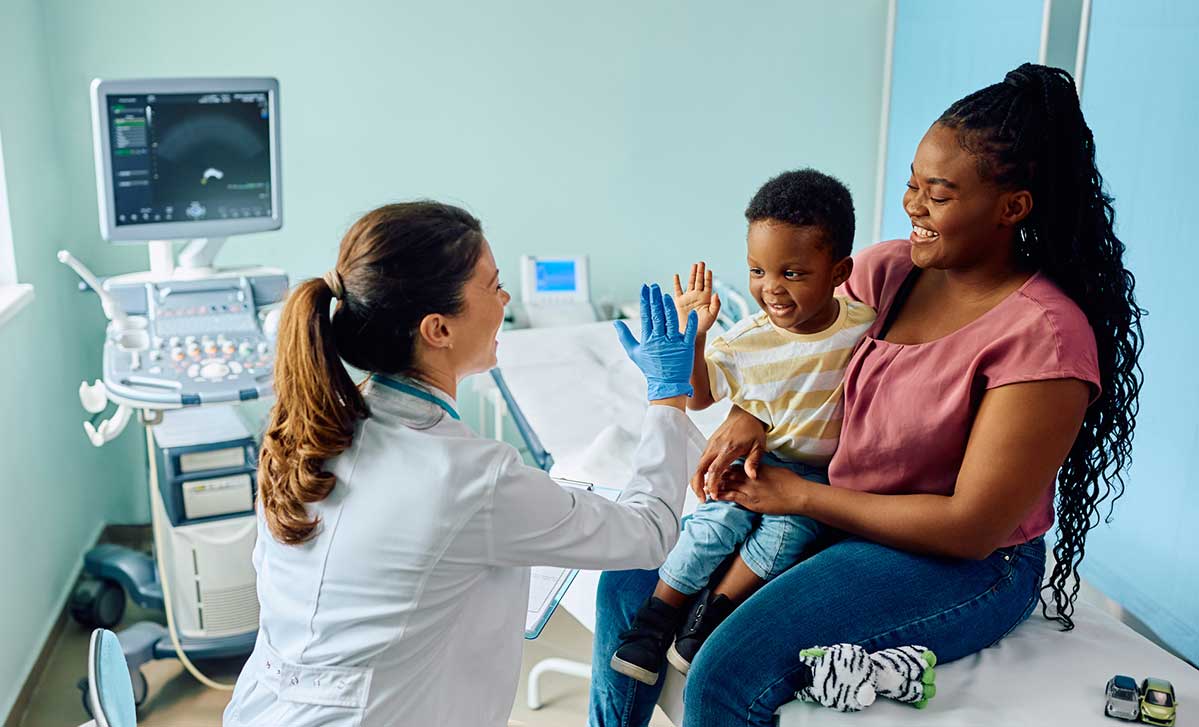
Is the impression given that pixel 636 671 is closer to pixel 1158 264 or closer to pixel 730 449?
pixel 730 449

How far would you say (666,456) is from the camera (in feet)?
5.03

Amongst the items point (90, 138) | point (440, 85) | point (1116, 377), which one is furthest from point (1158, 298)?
point (90, 138)

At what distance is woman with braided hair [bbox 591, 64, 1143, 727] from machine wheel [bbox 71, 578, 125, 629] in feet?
6.23

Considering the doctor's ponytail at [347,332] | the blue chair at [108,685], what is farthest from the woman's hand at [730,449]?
the blue chair at [108,685]

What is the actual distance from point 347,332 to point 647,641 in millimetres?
643

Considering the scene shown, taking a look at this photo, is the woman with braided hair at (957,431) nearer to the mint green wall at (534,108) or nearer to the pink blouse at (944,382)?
the pink blouse at (944,382)

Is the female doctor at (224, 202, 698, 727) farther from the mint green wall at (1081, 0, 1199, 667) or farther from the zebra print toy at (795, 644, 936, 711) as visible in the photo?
the mint green wall at (1081, 0, 1199, 667)

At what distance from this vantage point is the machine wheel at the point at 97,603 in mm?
2828

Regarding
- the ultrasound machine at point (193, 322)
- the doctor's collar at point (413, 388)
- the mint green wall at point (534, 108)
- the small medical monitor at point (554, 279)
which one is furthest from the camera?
the small medical monitor at point (554, 279)

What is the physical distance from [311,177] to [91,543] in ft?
3.95

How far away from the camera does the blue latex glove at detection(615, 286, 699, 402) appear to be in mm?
1599

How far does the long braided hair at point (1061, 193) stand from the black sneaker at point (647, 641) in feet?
2.12

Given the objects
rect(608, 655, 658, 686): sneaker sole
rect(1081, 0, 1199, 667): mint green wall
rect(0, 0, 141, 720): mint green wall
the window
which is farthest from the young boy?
the window

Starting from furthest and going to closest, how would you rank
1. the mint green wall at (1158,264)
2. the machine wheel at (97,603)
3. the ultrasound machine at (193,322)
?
the machine wheel at (97,603) < the ultrasound machine at (193,322) < the mint green wall at (1158,264)
